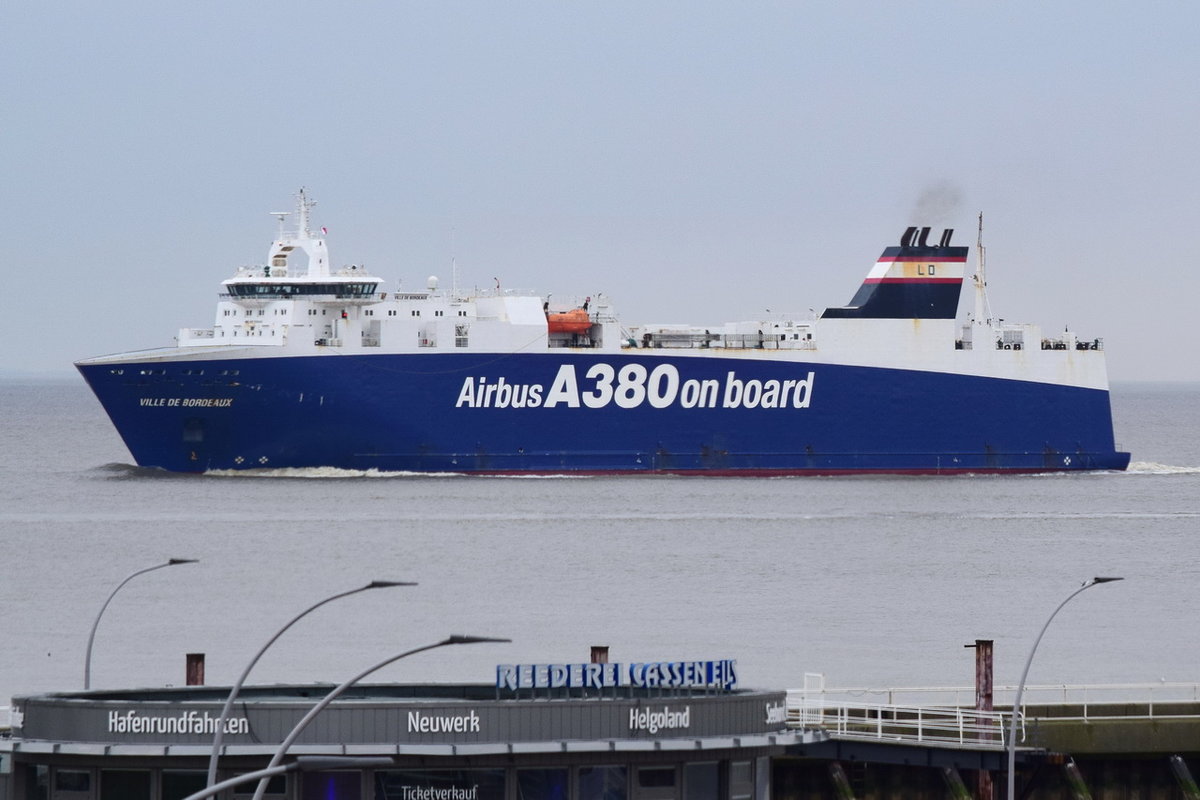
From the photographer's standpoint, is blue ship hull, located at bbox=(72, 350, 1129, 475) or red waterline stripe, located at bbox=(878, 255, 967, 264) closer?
blue ship hull, located at bbox=(72, 350, 1129, 475)

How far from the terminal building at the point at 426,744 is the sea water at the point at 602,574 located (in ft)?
49.1

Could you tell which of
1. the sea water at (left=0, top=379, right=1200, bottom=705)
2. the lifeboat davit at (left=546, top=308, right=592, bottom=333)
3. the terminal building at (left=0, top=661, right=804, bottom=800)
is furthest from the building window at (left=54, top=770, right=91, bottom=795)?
the lifeboat davit at (left=546, top=308, right=592, bottom=333)

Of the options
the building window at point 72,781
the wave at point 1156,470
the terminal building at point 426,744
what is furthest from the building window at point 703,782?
the wave at point 1156,470

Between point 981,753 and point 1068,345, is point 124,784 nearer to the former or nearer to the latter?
point 981,753

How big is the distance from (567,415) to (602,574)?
19703 millimetres

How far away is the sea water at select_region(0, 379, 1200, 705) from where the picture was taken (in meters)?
40.8

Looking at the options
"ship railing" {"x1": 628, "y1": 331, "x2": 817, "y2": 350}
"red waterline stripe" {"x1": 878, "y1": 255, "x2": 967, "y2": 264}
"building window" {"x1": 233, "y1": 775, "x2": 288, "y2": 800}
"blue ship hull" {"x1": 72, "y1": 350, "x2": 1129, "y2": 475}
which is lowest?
"building window" {"x1": 233, "y1": 775, "x2": 288, "y2": 800}

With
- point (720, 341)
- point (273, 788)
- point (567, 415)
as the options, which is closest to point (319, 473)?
point (567, 415)

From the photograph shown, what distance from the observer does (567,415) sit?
237 feet

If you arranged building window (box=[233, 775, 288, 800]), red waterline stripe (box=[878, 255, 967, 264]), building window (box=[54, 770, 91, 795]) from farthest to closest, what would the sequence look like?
red waterline stripe (box=[878, 255, 967, 264])
building window (box=[54, 770, 91, 795])
building window (box=[233, 775, 288, 800])

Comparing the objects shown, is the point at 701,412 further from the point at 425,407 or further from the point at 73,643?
the point at 73,643

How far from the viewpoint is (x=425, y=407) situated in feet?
232

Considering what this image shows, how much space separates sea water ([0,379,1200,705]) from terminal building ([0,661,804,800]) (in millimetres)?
14964

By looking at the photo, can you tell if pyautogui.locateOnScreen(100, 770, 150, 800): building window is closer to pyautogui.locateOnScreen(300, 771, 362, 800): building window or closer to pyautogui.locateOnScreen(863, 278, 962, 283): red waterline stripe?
pyautogui.locateOnScreen(300, 771, 362, 800): building window
